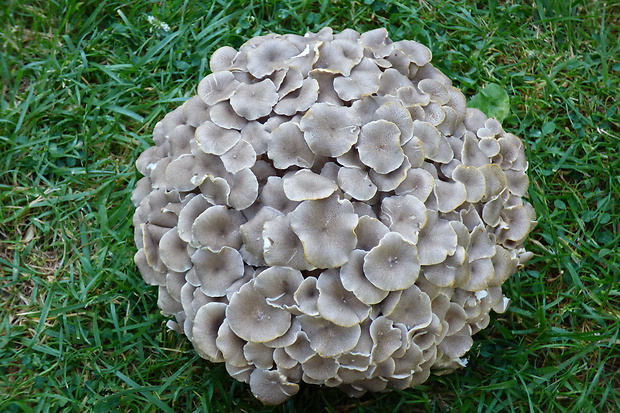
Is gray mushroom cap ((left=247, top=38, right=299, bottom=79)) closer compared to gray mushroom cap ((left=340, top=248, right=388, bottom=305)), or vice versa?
gray mushroom cap ((left=340, top=248, right=388, bottom=305))

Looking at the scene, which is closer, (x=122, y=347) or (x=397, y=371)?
(x=397, y=371)

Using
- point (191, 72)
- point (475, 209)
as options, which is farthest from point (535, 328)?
point (191, 72)

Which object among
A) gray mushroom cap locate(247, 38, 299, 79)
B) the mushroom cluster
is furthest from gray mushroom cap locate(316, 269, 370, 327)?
gray mushroom cap locate(247, 38, 299, 79)

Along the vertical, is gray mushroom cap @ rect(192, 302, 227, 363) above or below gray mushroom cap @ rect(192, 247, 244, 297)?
below

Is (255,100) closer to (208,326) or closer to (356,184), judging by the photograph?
(356,184)

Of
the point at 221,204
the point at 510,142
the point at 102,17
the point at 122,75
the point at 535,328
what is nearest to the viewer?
the point at 221,204

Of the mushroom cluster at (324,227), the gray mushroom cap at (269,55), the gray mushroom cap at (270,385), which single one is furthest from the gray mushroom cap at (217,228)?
the gray mushroom cap at (269,55)

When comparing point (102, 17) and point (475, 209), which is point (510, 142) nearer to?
point (475, 209)

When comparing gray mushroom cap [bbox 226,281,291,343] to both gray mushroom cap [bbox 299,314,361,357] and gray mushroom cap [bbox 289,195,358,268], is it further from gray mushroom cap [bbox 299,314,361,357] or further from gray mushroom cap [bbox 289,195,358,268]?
gray mushroom cap [bbox 289,195,358,268]
